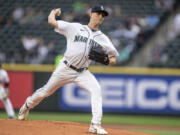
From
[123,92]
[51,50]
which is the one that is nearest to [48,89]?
[123,92]

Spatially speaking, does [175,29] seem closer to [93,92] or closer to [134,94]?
[134,94]

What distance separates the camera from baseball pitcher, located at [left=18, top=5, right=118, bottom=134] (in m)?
6.48

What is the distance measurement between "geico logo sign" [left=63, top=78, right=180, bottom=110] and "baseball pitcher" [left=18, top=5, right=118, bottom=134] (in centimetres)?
633

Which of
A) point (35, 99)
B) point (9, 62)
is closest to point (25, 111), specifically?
point (35, 99)

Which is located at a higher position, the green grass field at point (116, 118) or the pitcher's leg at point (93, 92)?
the pitcher's leg at point (93, 92)

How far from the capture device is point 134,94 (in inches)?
509

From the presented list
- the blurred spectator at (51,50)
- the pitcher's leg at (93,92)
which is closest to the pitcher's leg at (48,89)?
the pitcher's leg at (93,92)

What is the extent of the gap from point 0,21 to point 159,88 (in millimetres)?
7118

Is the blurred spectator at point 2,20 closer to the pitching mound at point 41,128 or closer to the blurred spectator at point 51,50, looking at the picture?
the blurred spectator at point 51,50

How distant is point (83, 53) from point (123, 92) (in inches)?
262

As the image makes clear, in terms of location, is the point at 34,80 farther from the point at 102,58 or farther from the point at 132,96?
Result: the point at 102,58

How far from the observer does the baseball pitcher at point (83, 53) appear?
255 inches

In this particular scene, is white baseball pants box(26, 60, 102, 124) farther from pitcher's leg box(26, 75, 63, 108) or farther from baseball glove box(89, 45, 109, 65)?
baseball glove box(89, 45, 109, 65)

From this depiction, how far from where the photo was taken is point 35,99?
6.95 metres
